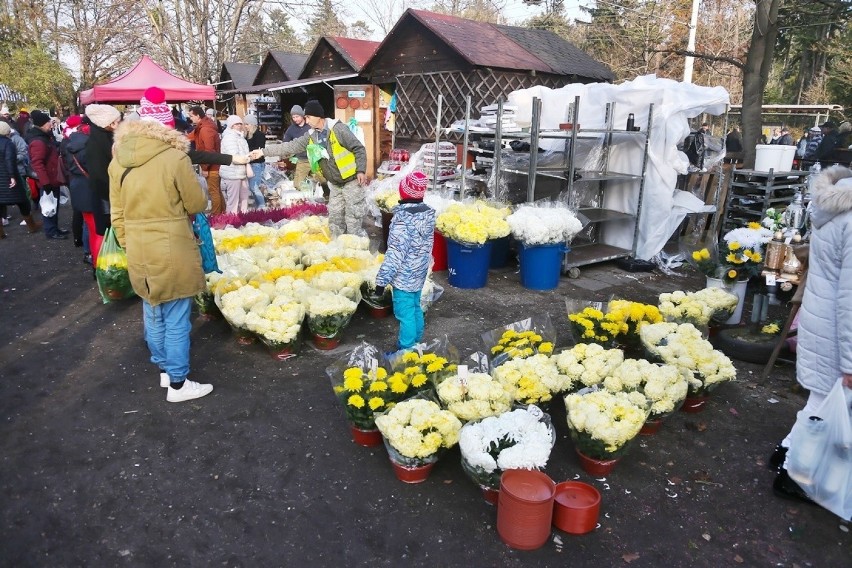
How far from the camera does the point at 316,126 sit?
6828mm

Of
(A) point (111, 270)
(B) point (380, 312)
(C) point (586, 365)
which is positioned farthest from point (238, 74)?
(C) point (586, 365)

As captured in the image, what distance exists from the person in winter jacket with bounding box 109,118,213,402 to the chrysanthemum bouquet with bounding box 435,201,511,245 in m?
3.02

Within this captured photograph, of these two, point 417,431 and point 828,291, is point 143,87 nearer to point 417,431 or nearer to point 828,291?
point 417,431

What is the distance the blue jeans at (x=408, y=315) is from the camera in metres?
4.36

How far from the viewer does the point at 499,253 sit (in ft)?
24.2

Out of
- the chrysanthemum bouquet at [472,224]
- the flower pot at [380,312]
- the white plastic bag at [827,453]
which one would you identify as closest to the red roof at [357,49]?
the chrysanthemum bouquet at [472,224]

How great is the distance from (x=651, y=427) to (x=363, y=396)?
1869mm

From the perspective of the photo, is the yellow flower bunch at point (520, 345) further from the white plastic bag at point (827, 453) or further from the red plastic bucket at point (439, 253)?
the red plastic bucket at point (439, 253)

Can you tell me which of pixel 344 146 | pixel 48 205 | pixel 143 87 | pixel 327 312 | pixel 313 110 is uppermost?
pixel 143 87

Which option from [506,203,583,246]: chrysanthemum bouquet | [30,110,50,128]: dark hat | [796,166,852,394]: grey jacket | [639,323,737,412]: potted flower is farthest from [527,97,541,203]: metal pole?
[30,110,50,128]: dark hat

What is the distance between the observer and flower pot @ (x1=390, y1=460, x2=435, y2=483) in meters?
3.06

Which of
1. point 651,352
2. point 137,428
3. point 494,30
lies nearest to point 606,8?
point 494,30

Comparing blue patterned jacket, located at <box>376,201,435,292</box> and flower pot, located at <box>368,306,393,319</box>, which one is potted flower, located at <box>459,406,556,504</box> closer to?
blue patterned jacket, located at <box>376,201,435,292</box>

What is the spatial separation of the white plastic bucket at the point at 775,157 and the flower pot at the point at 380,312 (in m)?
5.57
